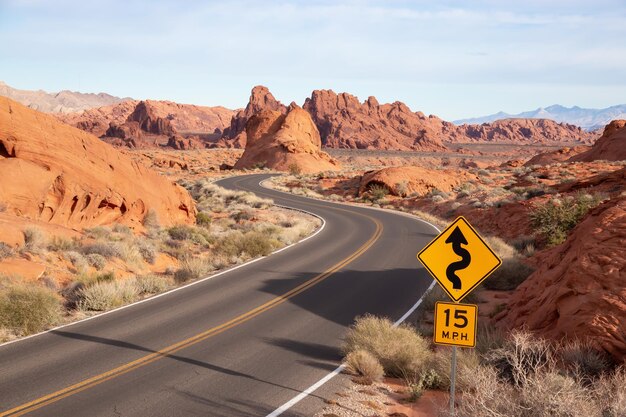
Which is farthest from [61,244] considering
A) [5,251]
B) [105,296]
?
[105,296]

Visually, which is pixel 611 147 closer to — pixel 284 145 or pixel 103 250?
pixel 284 145

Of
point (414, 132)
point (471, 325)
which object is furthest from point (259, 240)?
point (414, 132)

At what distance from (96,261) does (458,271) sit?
46.4 feet

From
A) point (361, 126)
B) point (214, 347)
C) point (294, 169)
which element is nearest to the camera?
point (214, 347)

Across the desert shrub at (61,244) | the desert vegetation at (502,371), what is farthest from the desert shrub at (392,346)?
the desert shrub at (61,244)

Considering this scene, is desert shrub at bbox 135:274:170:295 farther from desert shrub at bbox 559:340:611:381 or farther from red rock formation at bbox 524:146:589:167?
red rock formation at bbox 524:146:589:167

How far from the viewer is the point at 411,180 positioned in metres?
54.7

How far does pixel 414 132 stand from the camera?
173 meters

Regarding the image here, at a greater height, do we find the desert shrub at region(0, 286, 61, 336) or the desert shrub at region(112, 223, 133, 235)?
the desert shrub at region(112, 223, 133, 235)

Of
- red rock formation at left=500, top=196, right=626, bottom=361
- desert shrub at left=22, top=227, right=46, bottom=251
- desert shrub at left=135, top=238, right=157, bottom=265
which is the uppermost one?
red rock formation at left=500, top=196, right=626, bottom=361

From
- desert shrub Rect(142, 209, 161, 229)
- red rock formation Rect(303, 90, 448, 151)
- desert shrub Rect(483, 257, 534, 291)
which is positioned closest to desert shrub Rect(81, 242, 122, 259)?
desert shrub Rect(142, 209, 161, 229)

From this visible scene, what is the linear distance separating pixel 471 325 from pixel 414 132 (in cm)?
16878

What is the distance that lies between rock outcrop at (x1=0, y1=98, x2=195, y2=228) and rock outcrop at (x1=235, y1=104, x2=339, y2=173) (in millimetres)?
59542

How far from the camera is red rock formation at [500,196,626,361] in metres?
9.38
